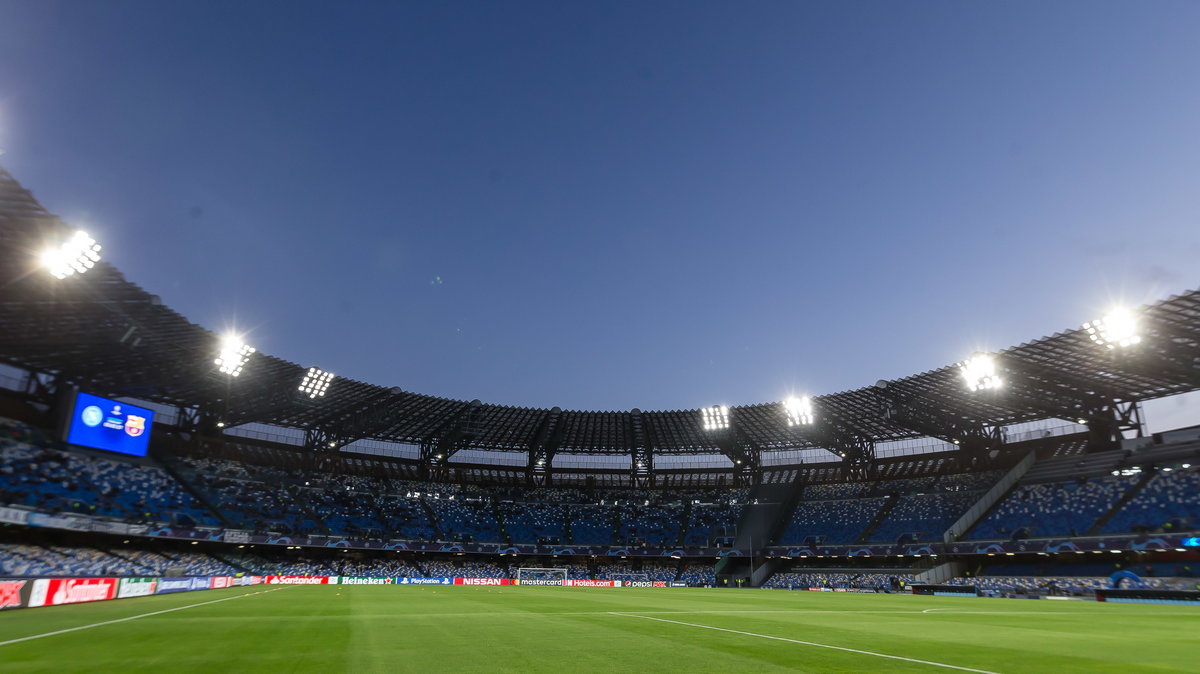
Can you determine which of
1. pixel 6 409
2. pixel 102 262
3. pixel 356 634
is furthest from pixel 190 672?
pixel 6 409

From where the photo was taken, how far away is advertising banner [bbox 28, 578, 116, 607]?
25312mm

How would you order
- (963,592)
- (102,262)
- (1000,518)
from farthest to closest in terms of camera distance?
(1000,518)
(963,592)
(102,262)

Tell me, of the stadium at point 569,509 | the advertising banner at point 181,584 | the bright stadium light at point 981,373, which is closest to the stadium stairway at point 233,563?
the stadium at point 569,509

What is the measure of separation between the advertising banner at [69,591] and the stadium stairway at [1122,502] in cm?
7438

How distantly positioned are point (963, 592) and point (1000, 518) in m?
17.9

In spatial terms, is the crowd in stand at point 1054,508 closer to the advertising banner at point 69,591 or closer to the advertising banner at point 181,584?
the advertising banner at point 181,584

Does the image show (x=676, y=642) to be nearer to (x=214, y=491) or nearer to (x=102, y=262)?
(x=102, y=262)

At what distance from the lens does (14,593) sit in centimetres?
2386

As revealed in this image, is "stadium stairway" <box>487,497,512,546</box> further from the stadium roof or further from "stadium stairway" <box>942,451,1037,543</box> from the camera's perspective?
"stadium stairway" <box>942,451,1037,543</box>

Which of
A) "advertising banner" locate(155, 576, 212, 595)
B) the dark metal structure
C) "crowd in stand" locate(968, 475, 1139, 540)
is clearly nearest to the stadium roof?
the dark metal structure

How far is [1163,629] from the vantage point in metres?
Answer: 17.9

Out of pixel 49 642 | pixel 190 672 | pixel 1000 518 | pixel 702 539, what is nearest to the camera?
pixel 190 672

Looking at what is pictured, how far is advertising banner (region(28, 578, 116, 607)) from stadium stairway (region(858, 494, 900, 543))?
70.5m

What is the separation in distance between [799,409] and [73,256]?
63.6m
